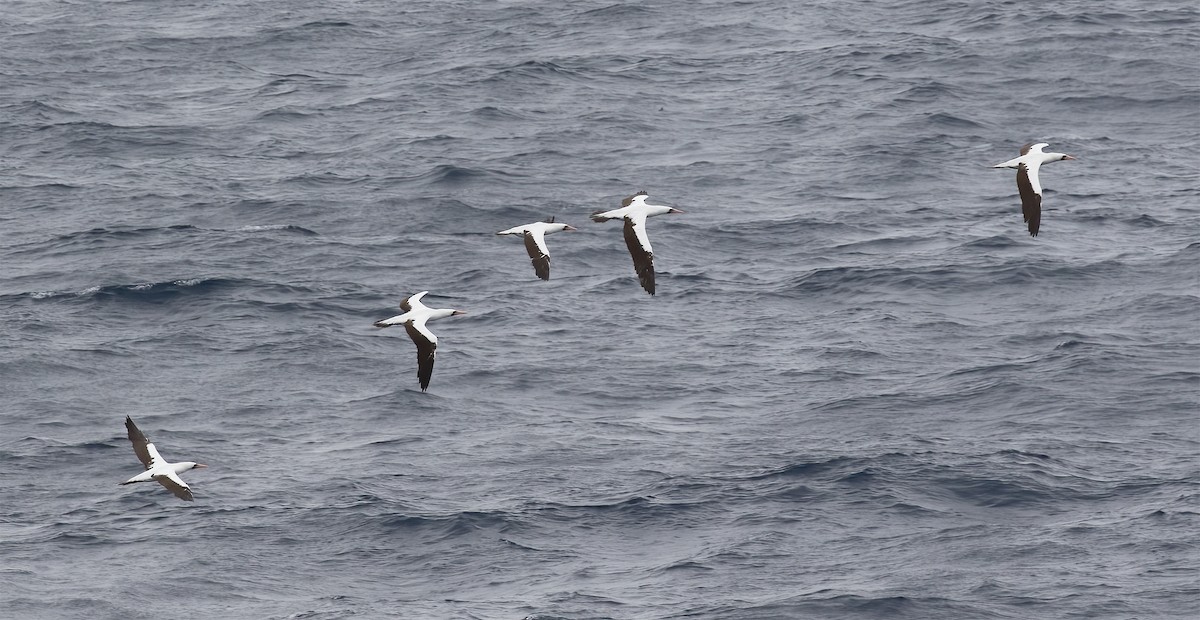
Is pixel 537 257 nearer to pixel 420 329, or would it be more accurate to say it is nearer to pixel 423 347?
pixel 420 329

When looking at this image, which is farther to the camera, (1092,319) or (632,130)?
(632,130)

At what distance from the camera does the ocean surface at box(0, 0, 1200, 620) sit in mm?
44312

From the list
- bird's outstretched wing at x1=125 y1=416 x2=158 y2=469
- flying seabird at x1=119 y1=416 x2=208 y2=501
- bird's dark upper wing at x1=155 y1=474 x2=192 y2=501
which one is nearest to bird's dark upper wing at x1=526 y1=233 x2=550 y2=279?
flying seabird at x1=119 y1=416 x2=208 y2=501

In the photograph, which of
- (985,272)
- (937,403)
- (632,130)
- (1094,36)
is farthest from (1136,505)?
(1094,36)

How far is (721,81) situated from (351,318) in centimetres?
1702

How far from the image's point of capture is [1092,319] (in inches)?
2040

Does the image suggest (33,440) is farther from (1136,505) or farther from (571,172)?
(1136,505)

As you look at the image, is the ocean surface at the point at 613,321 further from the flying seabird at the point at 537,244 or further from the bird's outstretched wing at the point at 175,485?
the flying seabird at the point at 537,244

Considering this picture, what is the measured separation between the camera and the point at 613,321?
52.4 metres

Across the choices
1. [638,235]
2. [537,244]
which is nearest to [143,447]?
[537,244]

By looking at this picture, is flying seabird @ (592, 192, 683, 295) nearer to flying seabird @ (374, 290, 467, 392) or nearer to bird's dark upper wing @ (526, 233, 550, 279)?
bird's dark upper wing @ (526, 233, 550, 279)

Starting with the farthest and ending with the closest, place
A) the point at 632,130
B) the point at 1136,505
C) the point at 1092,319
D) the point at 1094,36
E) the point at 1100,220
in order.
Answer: the point at 1094,36
the point at 632,130
the point at 1100,220
the point at 1092,319
the point at 1136,505

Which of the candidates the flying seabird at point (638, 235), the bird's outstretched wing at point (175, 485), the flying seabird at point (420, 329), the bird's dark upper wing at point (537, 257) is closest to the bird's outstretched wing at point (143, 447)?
the bird's outstretched wing at point (175, 485)

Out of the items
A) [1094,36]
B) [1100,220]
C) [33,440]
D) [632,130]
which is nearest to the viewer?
[33,440]
